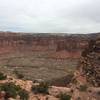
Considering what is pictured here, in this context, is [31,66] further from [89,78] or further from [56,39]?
[89,78]

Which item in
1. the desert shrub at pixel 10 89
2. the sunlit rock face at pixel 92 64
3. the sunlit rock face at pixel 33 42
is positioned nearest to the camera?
the desert shrub at pixel 10 89

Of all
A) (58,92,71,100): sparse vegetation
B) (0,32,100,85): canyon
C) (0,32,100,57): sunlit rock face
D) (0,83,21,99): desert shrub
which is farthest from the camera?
(0,32,100,57): sunlit rock face

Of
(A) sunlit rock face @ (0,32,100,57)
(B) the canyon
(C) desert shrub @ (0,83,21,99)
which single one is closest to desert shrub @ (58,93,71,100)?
(C) desert shrub @ (0,83,21,99)

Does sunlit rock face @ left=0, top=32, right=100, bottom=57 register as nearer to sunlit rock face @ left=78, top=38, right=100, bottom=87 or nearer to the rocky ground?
sunlit rock face @ left=78, top=38, right=100, bottom=87

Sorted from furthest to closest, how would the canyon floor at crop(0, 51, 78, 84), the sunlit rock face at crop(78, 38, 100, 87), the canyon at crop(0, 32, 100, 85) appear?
1. the canyon at crop(0, 32, 100, 85)
2. the canyon floor at crop(0, 51, 78, 84)
3. the sunlit rock face at crop(78, 38, 100, 87)

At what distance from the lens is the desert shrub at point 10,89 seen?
850 inches

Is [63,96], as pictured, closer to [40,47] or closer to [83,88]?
[83,88]

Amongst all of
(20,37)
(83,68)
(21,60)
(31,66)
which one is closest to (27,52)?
(20,37)

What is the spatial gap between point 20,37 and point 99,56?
55611mm

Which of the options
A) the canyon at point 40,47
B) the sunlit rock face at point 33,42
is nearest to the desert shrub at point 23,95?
the canyon at point 40,47

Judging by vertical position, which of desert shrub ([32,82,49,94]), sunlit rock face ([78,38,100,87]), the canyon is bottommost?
the canyon

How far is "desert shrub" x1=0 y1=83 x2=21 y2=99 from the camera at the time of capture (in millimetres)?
21594

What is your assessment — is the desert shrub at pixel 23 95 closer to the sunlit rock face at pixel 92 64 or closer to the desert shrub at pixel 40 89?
the desert shrub at pixel 40 89

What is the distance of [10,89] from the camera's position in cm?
2178
